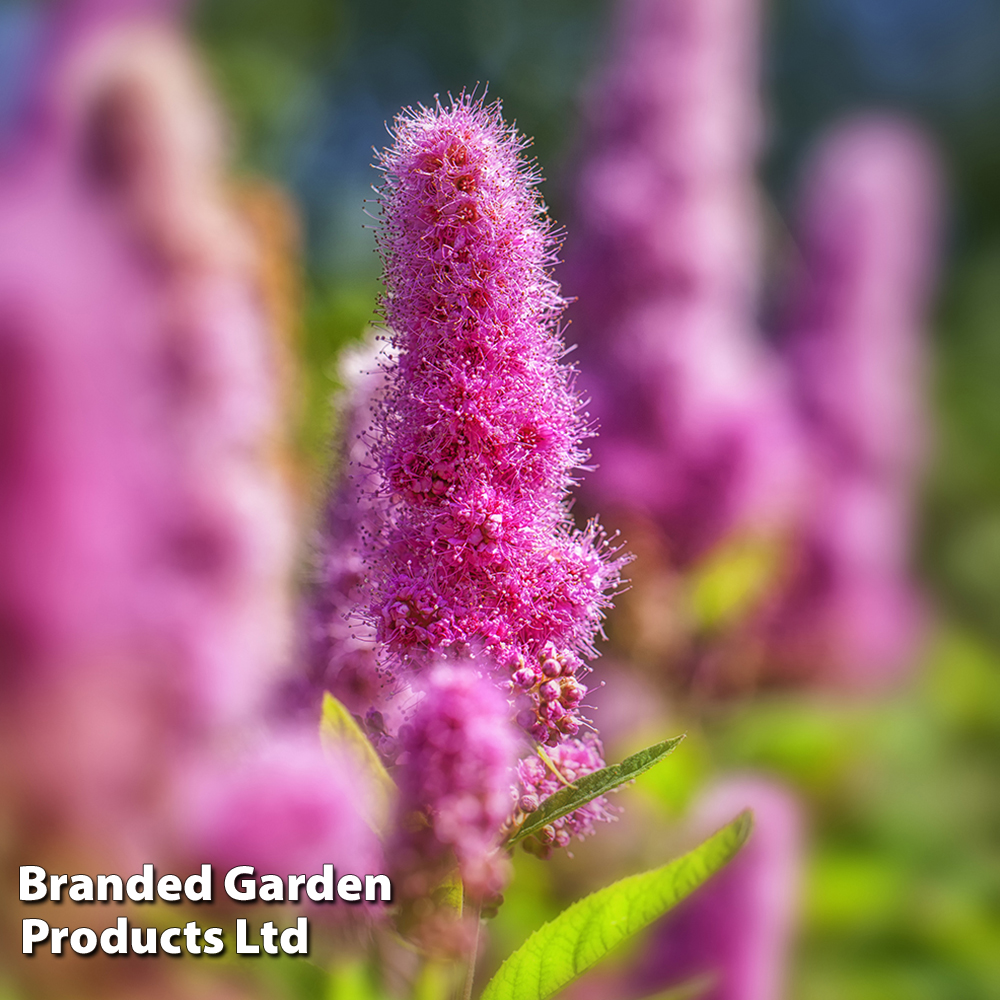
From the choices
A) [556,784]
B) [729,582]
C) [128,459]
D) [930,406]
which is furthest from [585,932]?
[930,406]

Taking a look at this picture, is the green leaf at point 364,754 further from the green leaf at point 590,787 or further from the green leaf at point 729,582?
the green leaf at point 729,582

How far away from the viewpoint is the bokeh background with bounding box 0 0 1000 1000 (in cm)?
156

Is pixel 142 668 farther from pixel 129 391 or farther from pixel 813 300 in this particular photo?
pixel 813 300

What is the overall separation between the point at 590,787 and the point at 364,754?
0.10 m

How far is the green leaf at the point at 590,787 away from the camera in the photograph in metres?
0.48

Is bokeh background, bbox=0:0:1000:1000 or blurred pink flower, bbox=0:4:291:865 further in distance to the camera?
bokeh background, bbox=0:0:1000:1000

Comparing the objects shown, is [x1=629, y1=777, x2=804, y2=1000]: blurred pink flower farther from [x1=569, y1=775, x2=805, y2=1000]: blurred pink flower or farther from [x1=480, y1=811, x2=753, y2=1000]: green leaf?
[x1=480, y1=811, x2=753, y2=1000]: green leaf

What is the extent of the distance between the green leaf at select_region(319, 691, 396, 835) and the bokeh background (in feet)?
0.74

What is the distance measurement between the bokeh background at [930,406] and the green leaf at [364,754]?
227mm

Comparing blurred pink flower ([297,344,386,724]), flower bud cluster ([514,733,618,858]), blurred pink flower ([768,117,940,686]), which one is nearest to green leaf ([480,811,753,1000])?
flower bud cluster ([514,733,618,858])

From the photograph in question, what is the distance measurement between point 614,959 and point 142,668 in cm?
61

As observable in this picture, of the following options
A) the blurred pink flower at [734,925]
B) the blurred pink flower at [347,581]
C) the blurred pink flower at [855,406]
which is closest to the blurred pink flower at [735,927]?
the blurred pink flower at [734,925]

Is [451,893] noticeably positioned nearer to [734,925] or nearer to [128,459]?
[734,925]

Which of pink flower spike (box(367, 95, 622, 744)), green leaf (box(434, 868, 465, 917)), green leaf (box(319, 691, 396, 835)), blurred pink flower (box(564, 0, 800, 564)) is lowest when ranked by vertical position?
green leaf (box(434, 868, 465, 917))
